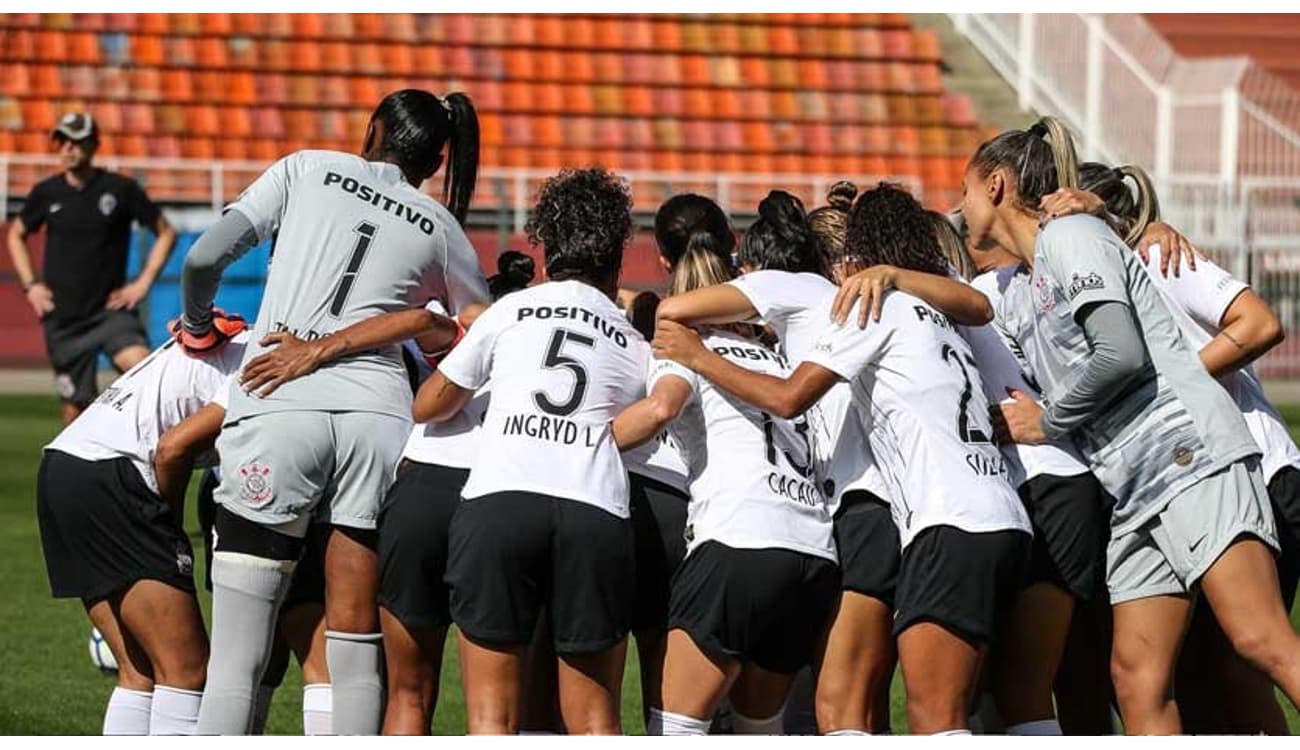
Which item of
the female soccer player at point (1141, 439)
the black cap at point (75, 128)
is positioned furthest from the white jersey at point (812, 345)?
the black cap at point (75, 128)

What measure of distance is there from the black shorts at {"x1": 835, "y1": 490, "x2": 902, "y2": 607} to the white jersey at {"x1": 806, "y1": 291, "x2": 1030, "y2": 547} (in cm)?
9

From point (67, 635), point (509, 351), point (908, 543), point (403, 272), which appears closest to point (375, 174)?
point (403, 272)

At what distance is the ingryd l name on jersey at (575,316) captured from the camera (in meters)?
5.11

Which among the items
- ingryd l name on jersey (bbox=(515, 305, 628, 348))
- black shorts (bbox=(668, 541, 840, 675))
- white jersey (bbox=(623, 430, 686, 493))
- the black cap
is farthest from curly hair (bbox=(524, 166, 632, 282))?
the black cap

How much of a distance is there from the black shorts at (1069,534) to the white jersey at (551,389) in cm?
112

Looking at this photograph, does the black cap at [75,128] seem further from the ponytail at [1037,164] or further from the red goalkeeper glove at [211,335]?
the ponytail at [1037,164]

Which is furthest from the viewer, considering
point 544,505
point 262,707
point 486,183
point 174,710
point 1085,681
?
point 486,183

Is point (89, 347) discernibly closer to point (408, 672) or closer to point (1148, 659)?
point (408, 672)

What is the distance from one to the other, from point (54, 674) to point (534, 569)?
3.13 m

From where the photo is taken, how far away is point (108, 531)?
5.67m

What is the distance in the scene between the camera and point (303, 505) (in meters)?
5.23

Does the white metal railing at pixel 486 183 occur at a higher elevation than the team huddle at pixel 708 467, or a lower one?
higher

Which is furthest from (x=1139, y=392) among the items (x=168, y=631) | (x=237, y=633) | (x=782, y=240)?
(x=168, y=631)

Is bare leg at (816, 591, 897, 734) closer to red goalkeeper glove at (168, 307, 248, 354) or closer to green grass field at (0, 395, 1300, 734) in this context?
green grass field at (0, 395, 1300, 734)
